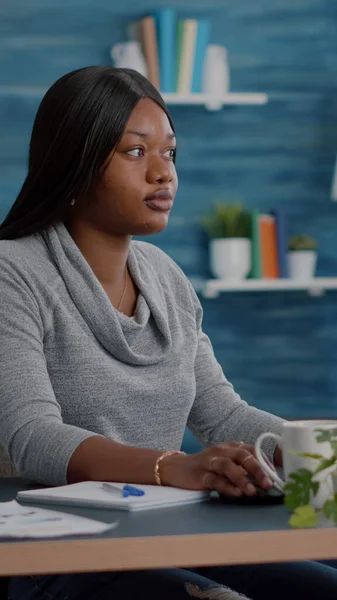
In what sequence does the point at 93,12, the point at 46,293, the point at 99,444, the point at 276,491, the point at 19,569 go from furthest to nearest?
the point at 93,12 → the point at 46,293 → the point at 99,444 → the point at 276,491 → the point at 19,569

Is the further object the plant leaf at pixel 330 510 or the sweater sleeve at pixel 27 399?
the sweater sleeve at pixel 27 399

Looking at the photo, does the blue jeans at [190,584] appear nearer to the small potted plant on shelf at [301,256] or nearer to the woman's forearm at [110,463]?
the woman's forearm at [110,463]

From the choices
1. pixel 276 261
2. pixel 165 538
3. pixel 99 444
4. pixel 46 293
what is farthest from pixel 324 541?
pixel 276 261

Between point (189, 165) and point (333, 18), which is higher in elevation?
point (333, 18)

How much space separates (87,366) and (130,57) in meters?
2.45

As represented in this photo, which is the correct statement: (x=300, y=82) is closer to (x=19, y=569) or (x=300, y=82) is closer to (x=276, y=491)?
(x=276, y=491)

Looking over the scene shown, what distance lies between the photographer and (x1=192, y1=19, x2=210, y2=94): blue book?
3.93 m

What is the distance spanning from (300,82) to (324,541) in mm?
3454

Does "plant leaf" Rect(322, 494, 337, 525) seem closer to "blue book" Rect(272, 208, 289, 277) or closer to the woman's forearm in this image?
the woman's forearm

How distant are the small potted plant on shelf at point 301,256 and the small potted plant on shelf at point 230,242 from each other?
181mm

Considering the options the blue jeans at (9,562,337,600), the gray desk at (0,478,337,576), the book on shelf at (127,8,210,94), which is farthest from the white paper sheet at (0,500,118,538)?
the book on shelf at (127,8,210,94)

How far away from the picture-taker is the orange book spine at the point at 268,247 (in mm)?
4020

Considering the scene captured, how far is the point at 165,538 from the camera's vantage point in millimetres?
967

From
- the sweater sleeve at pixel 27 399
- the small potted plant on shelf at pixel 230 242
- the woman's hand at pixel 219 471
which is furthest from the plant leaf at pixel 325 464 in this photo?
the small potted plant on shelf at pixel 230 242
